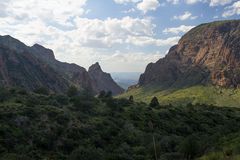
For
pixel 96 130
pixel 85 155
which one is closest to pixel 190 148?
pixel 85 155

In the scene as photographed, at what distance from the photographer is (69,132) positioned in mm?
56875

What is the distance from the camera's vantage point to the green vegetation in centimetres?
4194

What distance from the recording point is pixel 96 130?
202ft

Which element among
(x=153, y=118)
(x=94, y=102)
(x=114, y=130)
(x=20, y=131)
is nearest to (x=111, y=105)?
(x=94, y=102)

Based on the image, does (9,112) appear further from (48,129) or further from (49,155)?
(49,155)

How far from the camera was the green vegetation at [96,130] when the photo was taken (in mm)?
41938

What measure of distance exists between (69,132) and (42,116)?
696cm

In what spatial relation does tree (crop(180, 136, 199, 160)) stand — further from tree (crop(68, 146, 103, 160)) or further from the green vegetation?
tree (crop(68, 146, 103, 160))

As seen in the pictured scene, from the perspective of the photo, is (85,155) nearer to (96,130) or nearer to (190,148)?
(190,148)

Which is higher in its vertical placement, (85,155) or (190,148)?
(190,148)

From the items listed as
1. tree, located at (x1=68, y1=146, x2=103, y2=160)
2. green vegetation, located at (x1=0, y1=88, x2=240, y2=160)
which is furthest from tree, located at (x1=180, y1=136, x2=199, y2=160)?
tree, located at (x1=68, y1=146, x2=103, y2=160)

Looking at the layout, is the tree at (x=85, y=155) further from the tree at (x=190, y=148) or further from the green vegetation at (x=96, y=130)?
the tree at (x=190, y=148)

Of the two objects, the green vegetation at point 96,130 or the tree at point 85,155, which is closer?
the tree at point 85,155

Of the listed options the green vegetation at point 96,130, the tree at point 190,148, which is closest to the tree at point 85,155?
the green vegetation at point 96,130
